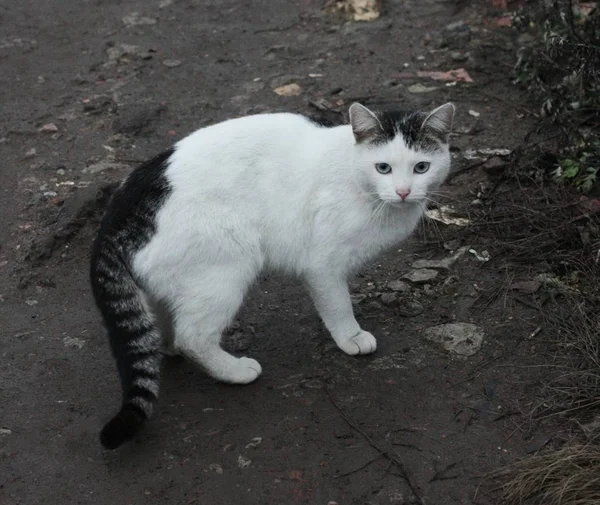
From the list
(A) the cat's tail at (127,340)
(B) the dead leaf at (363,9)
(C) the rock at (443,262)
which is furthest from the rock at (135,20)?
(A) the cat's tail at (127,340)

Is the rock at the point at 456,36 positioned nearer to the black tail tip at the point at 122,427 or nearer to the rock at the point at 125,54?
the rock at the point at 125,54

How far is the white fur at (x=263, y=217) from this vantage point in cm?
371

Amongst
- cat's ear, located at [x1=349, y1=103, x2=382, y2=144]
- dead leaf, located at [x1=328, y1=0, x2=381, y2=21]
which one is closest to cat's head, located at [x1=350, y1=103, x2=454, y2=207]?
cat's ear, located at [x1=349, y1=103, x2=382, y2=144]

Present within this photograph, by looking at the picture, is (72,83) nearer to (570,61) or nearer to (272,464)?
(570,61)

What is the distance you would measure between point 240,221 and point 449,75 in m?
3.52

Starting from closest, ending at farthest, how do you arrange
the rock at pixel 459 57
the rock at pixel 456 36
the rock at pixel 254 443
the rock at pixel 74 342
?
1. the rock at pixel 254 443
2. the rock at pixel 74 342
3. the rock at pixel 459 57
4. the rock at pixel 456 36

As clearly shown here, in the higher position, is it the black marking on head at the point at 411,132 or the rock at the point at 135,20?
the black marking on head at the point at 411,132

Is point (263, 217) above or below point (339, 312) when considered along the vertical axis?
above

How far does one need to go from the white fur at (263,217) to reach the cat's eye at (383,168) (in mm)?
20

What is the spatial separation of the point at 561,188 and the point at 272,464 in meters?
2.68

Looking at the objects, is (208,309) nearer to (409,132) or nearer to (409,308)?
(409,132)

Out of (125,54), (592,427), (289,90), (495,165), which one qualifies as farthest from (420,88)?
(592,427)

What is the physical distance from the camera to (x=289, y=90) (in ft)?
22.1

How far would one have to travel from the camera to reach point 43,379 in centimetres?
416
